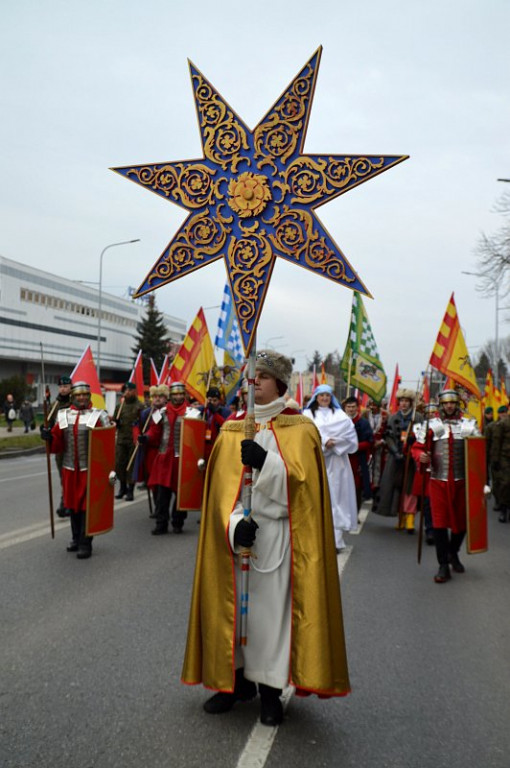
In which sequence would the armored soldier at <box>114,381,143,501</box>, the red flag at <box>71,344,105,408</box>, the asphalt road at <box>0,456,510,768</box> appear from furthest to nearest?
the armored soldier at <box>114,381,143,501</box> → the red flag at <box>71,344,105,408</box> → the asphalt road at <box>0,456,510,768</box>

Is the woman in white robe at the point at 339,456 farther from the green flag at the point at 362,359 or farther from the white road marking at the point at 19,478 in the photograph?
the white road marking at the point at 19,478

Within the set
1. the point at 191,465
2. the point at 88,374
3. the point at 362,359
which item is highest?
the point at 362,359

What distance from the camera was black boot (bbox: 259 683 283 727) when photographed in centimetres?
340

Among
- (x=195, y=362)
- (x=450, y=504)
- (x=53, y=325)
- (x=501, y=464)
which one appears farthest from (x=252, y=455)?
(x=53, y=325)

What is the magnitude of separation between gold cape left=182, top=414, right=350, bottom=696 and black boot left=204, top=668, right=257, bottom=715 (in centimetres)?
19

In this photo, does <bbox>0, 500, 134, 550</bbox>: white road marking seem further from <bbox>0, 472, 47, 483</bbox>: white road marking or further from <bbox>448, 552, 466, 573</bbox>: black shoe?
<bbox>0, 472, 47, 483</bbox>: white road marking

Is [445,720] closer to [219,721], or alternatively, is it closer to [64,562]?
[219,721]

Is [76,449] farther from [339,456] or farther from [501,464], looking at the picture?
[501,464]

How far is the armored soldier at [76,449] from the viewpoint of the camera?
7156 millimetres

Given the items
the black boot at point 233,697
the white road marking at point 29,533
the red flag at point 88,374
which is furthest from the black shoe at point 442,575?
the red flag at point 88,374

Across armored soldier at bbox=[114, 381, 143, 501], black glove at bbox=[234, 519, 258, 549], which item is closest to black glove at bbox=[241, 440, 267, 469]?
black glove at bbox=[234, 519, 258, 549]

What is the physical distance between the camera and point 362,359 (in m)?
12.3

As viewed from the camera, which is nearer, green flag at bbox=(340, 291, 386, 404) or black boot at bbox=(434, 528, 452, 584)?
black boot at bbox=(434, 528, 452, 584)

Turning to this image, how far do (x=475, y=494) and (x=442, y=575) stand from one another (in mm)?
829
